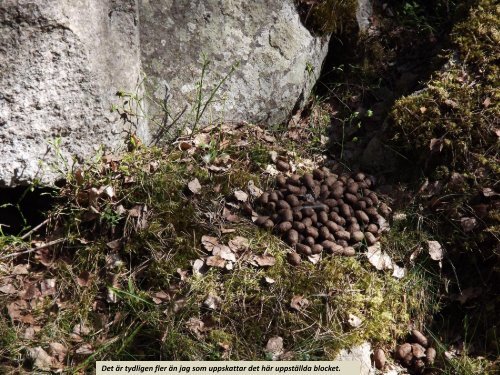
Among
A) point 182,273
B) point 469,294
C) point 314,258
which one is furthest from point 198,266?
point 469,294

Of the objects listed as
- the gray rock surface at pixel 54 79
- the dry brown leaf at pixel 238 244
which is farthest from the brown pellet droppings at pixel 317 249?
the gray rock surface at pixel 54 79

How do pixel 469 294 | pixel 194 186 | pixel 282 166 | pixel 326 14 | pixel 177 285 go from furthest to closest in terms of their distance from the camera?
pixel 326 14 → pixel 282 166 → pixel 194 186 → pixel 469 294 → pixel 177 285

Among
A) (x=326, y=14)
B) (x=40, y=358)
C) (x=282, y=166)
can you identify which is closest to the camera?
(x=40, y=358)

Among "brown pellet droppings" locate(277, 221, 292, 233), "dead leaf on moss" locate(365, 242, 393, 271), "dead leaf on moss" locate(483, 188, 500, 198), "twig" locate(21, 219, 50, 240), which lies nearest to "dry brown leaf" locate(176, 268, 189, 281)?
"brown pellet droppings" locate(277, 221, 292, 233)

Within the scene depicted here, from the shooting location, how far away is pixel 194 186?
413 cm

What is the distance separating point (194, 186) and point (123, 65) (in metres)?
1.06

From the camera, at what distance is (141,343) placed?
3662 mm

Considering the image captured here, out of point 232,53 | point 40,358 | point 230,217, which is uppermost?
point 232,53

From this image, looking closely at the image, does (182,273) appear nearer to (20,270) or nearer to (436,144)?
(20,270)

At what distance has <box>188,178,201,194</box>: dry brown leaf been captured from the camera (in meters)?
4.10

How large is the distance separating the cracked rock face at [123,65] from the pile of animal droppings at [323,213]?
901 mm

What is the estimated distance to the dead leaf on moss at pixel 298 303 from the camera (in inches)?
144

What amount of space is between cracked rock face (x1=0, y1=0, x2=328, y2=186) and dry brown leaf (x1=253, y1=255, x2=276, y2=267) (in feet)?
4.46

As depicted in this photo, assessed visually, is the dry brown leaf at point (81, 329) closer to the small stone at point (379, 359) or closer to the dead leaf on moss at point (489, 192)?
the small stone at point (379, 359)
